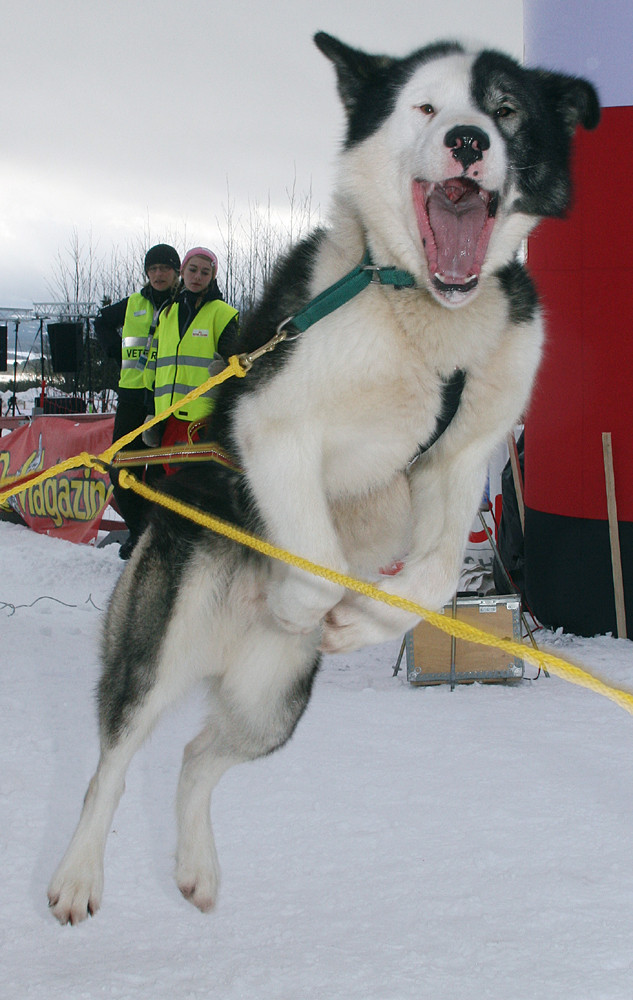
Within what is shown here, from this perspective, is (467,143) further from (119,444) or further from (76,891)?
(76,891)

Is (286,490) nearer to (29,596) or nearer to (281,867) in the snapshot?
(281,867)

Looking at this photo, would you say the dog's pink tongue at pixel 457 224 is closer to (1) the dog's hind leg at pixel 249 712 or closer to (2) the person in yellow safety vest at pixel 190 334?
(1) the dog's hind leg at pixel 249 712

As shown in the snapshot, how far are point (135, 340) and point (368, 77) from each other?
386cm

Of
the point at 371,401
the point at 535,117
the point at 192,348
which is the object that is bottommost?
the point at 371,401

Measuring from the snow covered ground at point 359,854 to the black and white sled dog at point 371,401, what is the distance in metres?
0.17

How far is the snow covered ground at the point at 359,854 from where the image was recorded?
72.9 inches

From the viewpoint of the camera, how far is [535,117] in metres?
1.76

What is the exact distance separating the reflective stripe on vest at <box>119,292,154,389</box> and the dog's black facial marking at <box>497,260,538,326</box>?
391cm

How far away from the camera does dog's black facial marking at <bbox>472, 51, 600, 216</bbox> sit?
5.62 ft

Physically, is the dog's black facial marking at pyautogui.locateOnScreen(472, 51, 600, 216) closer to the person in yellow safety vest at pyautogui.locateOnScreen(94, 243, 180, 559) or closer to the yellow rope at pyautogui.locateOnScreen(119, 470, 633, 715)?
the yellow rope at pyautogui.locateOnScreen(119, 470, 633, 715)

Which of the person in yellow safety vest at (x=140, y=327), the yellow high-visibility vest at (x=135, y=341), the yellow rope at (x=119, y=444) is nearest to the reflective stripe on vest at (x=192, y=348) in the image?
the person in yellow safety vest at (x=140, y=327)

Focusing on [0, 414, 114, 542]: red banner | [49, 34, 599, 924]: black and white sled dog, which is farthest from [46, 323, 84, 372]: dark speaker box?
[49, 34, 599, 924]: black and white sled dog

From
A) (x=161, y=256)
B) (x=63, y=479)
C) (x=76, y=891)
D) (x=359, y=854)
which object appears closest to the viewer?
(x=76, y=891)

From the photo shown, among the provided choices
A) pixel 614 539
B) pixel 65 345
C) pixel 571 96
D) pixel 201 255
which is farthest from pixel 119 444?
pixel 65 345
